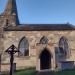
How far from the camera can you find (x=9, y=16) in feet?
140

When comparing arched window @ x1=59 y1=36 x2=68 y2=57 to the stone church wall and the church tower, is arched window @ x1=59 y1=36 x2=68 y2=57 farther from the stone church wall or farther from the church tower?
the church tower

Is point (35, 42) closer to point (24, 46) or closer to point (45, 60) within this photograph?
point (24, 46)

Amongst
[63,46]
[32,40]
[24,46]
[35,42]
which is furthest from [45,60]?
[24,46]

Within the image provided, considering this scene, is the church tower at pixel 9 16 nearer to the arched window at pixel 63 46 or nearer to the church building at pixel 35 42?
the church building at pixel 35 42

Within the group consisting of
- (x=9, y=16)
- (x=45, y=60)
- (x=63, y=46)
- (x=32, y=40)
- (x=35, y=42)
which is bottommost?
(x=45, y=60)

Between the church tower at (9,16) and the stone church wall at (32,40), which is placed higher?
the church tower at (9,16)

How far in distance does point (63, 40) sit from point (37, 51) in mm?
5623

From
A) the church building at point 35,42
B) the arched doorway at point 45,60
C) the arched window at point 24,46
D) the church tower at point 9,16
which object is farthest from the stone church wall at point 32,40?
the church tower at point 9,16

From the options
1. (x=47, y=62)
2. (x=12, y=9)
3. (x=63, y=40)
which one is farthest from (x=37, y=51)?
(x=12, y=9)

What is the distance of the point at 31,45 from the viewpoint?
120 feet

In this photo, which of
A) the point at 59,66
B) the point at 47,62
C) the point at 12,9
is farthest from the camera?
the point at 12,9

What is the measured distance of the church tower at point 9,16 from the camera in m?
42.3

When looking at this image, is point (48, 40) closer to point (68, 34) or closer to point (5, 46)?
point (68, 34)

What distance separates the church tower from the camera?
139 ft
